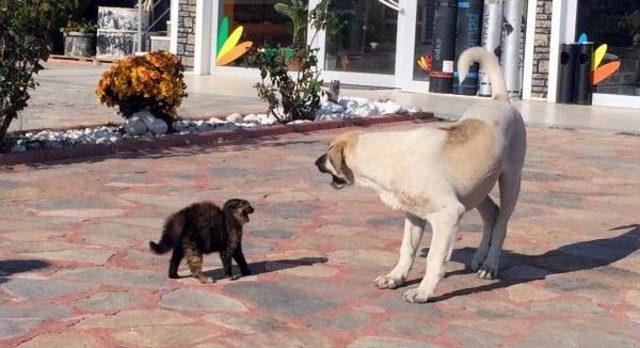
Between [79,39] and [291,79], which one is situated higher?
[79,39]

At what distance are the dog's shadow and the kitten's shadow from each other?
0.69 metres

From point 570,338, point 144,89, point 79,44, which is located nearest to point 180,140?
point 144,89

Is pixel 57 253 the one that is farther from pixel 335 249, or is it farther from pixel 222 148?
pixel 222 148

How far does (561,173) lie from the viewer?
10.5m

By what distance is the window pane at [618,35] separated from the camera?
1777cm

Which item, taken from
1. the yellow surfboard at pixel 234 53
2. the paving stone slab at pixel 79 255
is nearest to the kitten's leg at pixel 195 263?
the paving stone slab at pixel 79 255

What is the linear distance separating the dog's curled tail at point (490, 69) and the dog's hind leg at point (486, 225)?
0.61 meters

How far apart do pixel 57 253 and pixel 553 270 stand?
2.94 metres

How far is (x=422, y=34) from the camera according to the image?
1959 centimetres

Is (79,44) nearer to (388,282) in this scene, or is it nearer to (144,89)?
(144,89)

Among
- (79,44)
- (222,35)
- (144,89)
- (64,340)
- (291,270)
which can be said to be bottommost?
(64,340)

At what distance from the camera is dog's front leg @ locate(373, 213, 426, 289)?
6102 millimetres

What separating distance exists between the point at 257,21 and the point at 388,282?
1577 centimetres

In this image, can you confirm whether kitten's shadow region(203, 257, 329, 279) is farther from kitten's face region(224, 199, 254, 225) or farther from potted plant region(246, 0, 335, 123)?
potted plant region(246, 0, 335, 123)
